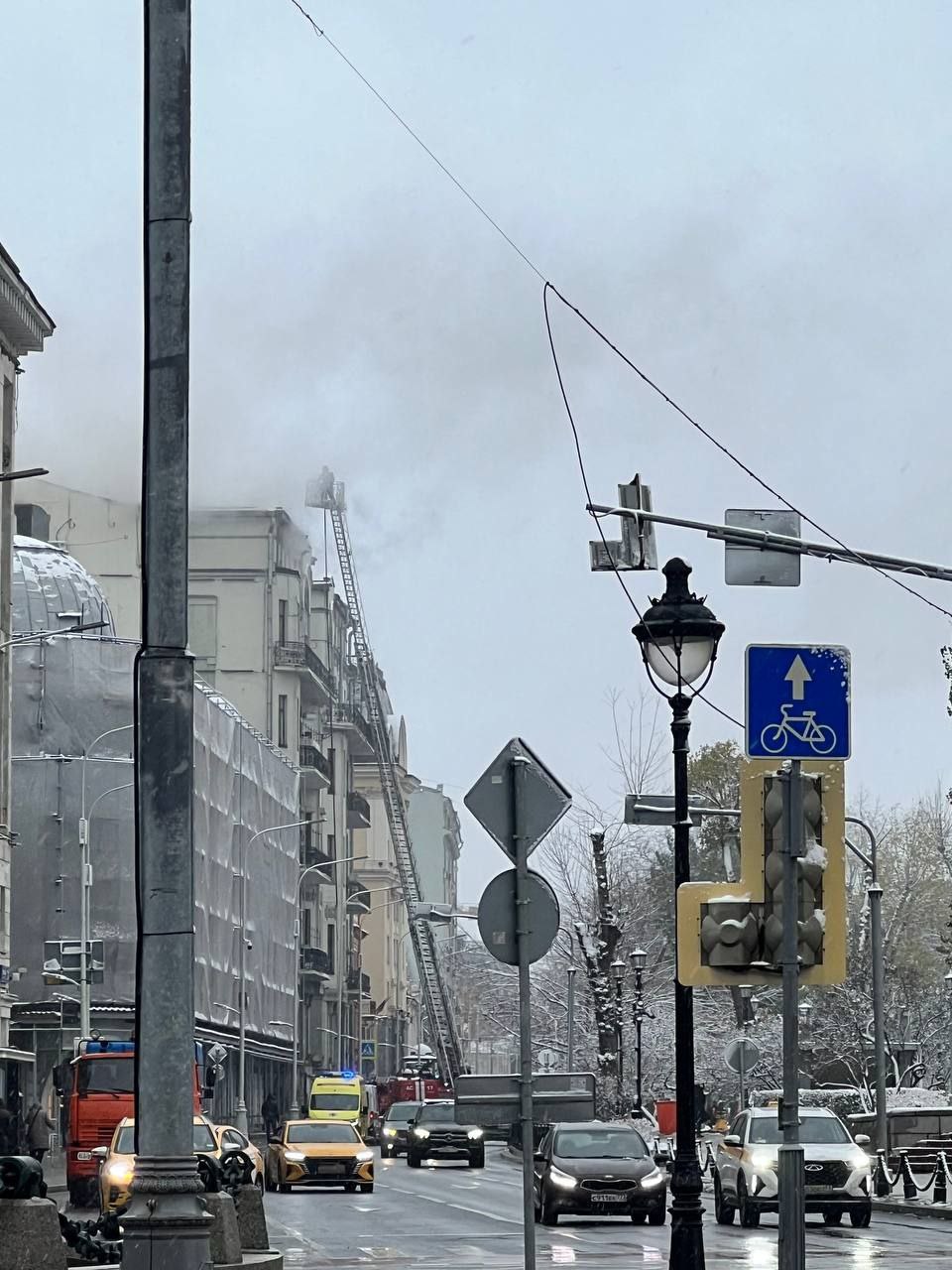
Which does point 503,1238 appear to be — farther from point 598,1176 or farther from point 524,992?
point 524,992

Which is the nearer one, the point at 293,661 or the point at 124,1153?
the point at 124,1153

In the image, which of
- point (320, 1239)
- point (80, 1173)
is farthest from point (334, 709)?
point (320, 1239)

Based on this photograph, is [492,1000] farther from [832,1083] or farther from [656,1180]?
Result: [656,1180]

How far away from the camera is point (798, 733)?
41.4ft

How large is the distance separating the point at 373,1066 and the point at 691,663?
133 meters

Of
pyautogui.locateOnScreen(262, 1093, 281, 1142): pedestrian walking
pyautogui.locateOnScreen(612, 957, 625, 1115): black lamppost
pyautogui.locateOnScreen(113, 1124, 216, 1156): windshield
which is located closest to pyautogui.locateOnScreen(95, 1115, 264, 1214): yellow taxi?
pyautogui.locateOnScreen(113, 1124, 216, 1156): windshield

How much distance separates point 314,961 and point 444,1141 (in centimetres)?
5579

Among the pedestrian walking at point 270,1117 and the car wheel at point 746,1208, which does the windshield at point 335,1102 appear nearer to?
the pedestrian walking at point 270,1117

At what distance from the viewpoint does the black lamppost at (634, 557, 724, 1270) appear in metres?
19.6

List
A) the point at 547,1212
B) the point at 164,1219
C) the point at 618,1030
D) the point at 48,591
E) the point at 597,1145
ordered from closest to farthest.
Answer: the point at 164,1219
the point at 547,1212
the point at 597,1145
the point at 618,1030
the point at 48,591

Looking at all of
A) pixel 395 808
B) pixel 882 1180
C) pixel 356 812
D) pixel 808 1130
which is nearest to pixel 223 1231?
pixel 808 1130

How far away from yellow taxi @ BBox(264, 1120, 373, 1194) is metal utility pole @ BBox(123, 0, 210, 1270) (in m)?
36.7

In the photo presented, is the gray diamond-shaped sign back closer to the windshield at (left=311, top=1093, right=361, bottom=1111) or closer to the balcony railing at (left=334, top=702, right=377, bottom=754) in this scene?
the windshield at (left=311, top=1093, right=361, bottom=1111)

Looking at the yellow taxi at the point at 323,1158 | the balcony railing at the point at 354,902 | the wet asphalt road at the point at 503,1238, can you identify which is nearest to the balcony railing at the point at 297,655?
the balcony railing at the point at 354,902
